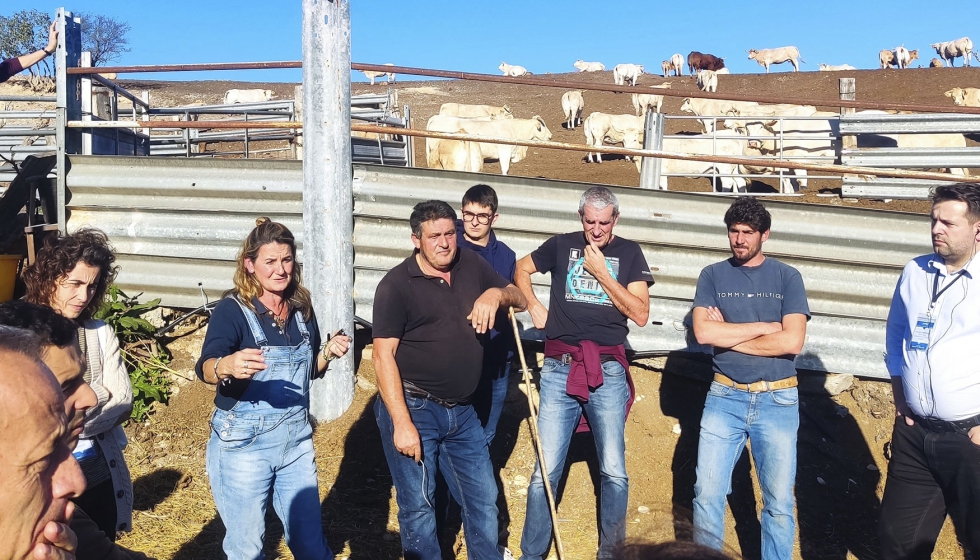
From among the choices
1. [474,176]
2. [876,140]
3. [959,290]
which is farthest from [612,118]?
[959,290]

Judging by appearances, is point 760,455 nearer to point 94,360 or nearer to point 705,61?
point 94,360

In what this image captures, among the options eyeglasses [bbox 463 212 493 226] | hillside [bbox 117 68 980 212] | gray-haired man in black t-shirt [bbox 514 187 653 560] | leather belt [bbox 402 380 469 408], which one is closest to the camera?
leather belt [bbox 402 380 469 408]

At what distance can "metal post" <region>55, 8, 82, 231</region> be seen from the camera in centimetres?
614

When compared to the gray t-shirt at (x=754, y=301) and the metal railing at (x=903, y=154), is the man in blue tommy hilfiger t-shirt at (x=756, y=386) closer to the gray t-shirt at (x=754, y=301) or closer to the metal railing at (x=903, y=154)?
the gray t-shirt at (x=754, y=301)

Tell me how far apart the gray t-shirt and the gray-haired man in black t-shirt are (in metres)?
0.39

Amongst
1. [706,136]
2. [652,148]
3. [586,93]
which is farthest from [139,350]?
[586,93]

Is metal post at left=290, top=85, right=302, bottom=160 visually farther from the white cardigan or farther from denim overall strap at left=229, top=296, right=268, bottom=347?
the white cardigan

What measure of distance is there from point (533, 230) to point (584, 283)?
139cm

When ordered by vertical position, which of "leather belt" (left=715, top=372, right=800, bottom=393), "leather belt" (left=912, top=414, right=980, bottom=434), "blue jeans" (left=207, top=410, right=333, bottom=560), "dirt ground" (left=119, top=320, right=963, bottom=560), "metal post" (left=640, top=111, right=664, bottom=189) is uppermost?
"metal post" (left=640, top=111, right=664, bottom=189)

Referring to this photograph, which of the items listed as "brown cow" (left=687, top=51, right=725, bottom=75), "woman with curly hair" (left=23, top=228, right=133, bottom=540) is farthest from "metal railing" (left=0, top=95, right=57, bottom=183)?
"brown cow" (left=687, top=51, right=725, bottom=75)

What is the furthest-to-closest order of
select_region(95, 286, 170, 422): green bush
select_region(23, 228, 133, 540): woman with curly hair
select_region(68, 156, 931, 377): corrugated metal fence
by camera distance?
select_region(95, 286, 170, 422): green bush, select_region(68, 156, 931, 377): corrugated metal fence, select_region(23, 228, 133, 540): woman with curly hair

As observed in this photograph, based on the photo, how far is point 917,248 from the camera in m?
5.52

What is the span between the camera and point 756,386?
419 centimetres

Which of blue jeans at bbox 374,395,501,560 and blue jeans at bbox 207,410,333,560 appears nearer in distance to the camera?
blue jeans at bbox 207,410,333,560
